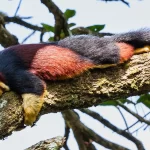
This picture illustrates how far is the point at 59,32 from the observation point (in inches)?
139

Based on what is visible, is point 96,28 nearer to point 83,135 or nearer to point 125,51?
point 83,135

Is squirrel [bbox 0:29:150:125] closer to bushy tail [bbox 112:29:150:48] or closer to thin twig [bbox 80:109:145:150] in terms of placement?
bushy tail [bbox 112:29:150:48]

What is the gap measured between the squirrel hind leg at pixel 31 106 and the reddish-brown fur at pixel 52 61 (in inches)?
5.6

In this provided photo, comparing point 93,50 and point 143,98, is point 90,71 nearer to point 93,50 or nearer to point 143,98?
point 93,50

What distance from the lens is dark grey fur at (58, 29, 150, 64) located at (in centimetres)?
275

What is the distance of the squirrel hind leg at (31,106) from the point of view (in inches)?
97.6

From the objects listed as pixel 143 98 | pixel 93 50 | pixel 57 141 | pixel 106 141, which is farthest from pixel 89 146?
pixel 57 141

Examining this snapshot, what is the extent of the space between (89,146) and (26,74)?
1.35 m

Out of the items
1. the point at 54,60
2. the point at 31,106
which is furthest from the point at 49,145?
the point at 54,60

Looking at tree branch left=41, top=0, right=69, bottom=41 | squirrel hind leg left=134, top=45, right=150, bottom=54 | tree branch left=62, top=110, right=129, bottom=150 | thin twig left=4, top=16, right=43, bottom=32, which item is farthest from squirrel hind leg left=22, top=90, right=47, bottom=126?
thin twig left=4, top=16, right=43, bottom=32

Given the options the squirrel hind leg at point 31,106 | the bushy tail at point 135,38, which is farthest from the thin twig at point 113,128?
the squirrel hind leg at point 31,106

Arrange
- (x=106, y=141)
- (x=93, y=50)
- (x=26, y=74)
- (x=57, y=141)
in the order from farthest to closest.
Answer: (x=106, y=141) < (x=93, y=50) < (x=26, y=74) < (x=57, y=141)

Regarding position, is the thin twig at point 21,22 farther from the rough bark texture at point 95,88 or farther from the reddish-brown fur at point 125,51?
the rough bark texture at point 95,88

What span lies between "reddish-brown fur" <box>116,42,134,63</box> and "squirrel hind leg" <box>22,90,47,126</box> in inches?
18.5
